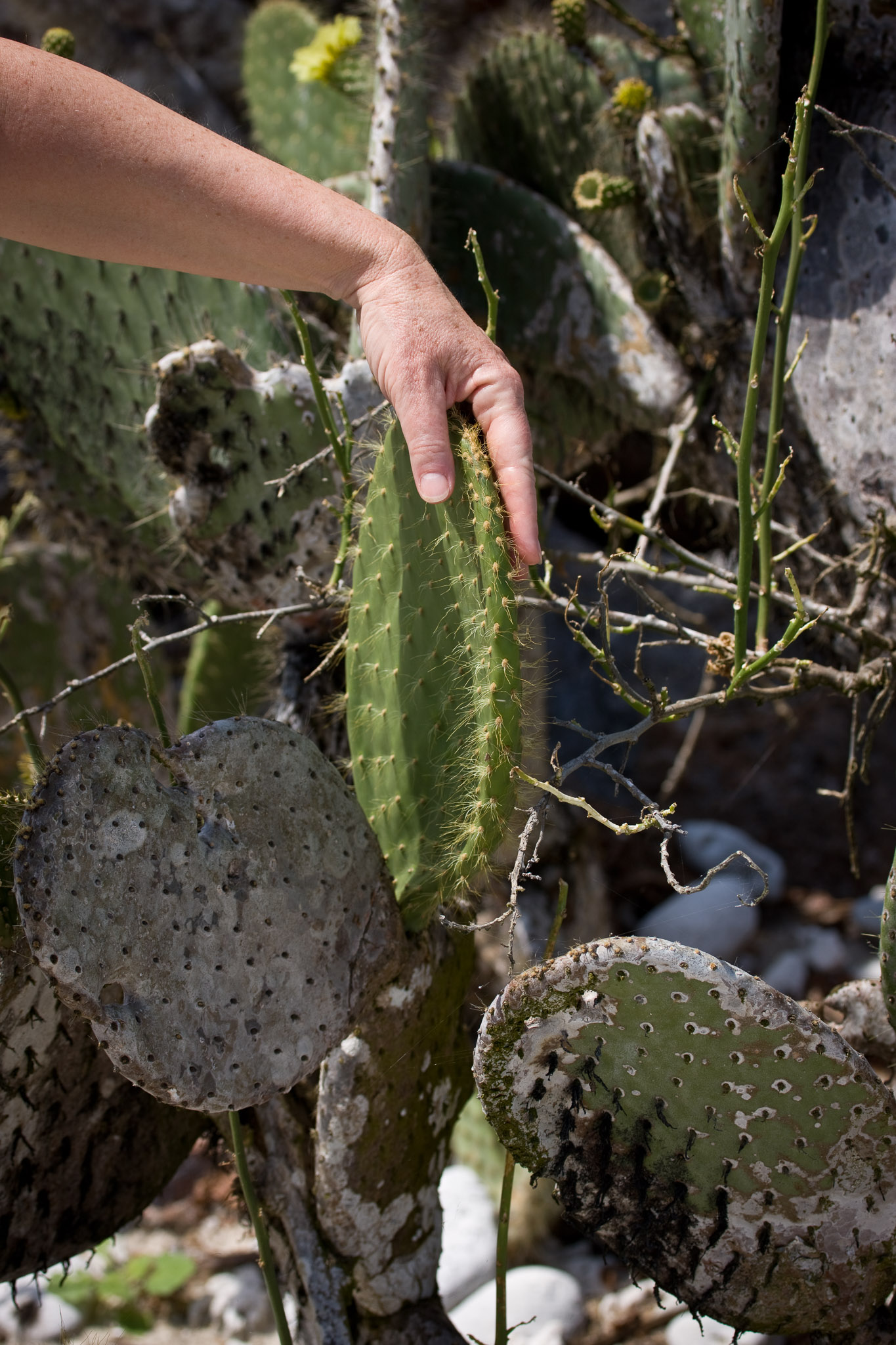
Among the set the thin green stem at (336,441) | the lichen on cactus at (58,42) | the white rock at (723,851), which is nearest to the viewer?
the thin green stem at (336,441)

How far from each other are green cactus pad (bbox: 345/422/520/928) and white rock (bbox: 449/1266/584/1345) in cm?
91

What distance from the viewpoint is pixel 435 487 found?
76cm

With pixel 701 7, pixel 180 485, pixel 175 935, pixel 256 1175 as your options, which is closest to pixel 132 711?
pixel 180 485

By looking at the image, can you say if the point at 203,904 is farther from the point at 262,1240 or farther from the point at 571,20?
the point at 571,20

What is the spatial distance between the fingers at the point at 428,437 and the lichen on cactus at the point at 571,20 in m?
1.09

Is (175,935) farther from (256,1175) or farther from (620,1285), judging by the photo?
(620,1285)

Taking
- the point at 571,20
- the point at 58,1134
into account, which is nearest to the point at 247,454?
the point at 58,1134

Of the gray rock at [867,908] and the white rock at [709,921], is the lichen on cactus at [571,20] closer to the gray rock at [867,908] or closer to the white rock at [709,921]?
the white rock at [709,921]

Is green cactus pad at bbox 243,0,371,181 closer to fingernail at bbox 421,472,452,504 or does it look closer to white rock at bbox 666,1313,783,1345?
fingernail at bbox 421,472,452,504

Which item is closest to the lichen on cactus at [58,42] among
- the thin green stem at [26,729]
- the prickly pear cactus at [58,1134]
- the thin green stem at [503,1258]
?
the thin green stem at [26,729]

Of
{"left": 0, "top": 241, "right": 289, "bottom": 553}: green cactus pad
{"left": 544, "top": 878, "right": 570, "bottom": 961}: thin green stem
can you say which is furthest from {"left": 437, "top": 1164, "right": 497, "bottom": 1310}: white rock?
{"left": 0, "top": 241, "right": 289, "bottom": 553}: green cactus pad

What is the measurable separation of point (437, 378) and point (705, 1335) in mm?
1423

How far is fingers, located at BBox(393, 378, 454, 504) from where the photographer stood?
76cm

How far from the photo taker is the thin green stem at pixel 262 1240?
97 cm
